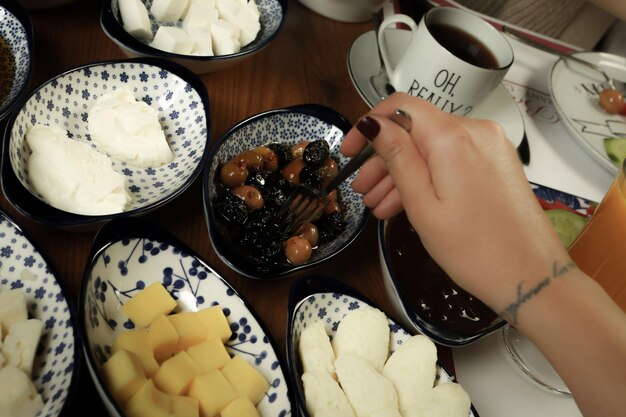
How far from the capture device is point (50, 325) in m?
0.63

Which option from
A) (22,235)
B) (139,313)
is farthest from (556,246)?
(22,235)

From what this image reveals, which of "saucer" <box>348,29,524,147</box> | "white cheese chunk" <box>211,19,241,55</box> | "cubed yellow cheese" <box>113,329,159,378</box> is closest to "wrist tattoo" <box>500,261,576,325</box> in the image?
"cubed yellow cheese" <box>113,329,159,378</box>

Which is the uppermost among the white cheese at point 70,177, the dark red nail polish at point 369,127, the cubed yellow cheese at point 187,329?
the dark red nail polish at point 369,127

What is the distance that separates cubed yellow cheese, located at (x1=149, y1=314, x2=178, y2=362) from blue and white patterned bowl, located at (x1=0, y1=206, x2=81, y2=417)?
0.10 meters

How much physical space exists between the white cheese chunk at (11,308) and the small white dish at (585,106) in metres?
1.21

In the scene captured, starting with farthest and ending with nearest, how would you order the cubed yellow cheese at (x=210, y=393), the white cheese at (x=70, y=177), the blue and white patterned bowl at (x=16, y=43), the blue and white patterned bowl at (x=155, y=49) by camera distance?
1. the blue and white patterned bowl at (x=155, y=49)
2. the blue and white patterned bowl at (x=16, y=43)
3. the white cheese at (x=70, y=177)
4. the cubed yellow cheese at (x=210, y=393)

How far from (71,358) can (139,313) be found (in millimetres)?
113

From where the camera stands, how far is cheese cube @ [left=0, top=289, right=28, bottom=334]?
606mm

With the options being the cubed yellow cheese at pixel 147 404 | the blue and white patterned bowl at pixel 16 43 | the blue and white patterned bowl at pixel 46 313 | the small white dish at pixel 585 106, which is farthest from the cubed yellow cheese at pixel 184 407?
the small white dish at pixel 585 106

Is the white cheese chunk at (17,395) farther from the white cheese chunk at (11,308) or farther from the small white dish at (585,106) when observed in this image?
the small white dish at (585,106)

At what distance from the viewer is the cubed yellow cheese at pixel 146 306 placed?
2.26 feet

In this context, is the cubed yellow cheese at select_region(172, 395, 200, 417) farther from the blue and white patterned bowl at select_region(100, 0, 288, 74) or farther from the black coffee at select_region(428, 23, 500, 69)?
the black coffee at select_region(428, 23, 500, 69)

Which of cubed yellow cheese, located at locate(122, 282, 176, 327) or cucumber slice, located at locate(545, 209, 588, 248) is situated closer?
cubed yellow cheese, located at locate(122, 282, 176, 327)

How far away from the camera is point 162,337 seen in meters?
0.66
